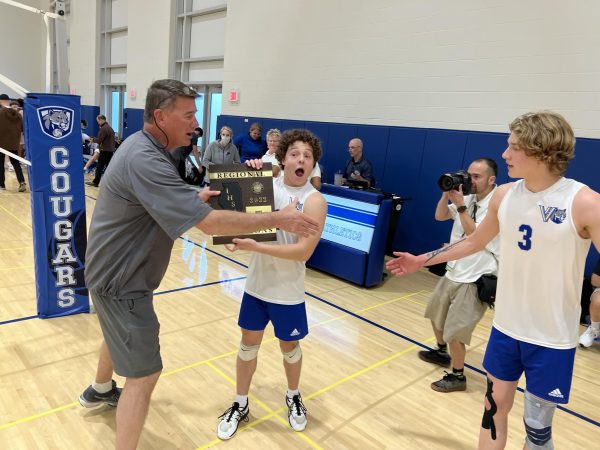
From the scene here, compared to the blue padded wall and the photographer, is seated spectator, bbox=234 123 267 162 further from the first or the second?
the photographer

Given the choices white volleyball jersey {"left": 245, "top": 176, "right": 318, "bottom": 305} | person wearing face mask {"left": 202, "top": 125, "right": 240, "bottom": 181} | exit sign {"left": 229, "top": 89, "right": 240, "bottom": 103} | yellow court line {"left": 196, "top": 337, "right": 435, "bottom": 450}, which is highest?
exit sign {"left": 229, "top": 89, "right": 240, "bottom": 103}

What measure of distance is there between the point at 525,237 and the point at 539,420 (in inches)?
30.8

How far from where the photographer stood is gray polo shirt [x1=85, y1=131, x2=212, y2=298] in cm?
174

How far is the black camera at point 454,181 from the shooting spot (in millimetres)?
2715

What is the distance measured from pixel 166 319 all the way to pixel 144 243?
232 centimetres

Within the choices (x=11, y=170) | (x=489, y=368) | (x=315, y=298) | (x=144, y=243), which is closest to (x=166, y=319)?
(x=315, y=298)

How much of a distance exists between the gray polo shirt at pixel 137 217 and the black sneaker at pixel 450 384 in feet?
7.43

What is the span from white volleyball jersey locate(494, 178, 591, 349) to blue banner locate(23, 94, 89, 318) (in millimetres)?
3287

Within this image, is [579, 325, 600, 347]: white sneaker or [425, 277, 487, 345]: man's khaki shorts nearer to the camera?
[425, 277, 487, 345]: man's khaki shorts

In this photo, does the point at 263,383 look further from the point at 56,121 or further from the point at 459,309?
the point at 56,121

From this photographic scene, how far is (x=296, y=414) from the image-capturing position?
2.64 m

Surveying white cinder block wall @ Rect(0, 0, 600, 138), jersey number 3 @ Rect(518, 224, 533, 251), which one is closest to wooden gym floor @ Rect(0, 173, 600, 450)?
jersey number 3 @ Rect(518, 224, 533, 251)

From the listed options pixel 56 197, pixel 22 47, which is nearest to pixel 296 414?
pixel 56 197

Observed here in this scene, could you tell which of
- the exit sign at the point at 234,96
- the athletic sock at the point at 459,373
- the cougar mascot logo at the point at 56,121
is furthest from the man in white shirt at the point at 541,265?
the exit sign at the point at 234,96
